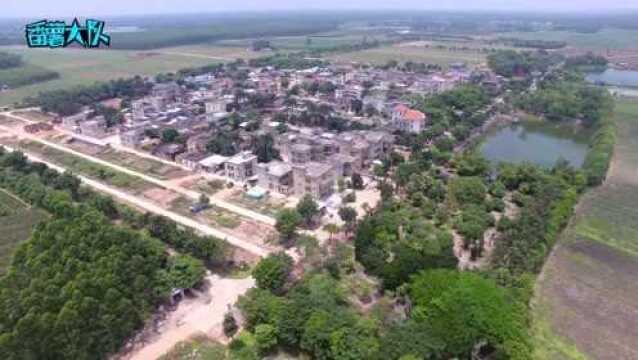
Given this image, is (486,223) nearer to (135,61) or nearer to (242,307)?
(242,307)

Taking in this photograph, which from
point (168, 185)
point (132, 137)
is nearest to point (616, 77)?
point (132, 137)

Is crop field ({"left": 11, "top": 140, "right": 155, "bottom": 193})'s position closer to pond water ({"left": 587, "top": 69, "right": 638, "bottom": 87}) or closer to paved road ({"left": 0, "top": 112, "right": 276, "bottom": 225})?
paved road ({"left": 0, "top": 112, "right": 276, "bottom": 225})

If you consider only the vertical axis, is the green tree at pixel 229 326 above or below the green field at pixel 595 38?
below

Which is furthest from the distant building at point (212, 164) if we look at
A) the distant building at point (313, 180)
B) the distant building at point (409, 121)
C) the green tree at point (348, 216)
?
the distant building at point (409, 121)

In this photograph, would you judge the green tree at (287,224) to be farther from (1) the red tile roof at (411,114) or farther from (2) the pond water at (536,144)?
(1) the red tile roof at (411,114)

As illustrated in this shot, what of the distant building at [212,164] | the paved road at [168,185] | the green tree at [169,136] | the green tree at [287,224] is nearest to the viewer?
the green tree at [287,224]

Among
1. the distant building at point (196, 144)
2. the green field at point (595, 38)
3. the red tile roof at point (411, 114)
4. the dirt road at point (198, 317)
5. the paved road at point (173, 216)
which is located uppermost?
Answer: the green field at point (595, 38)

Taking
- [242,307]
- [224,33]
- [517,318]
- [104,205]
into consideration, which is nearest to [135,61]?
[224,33]
